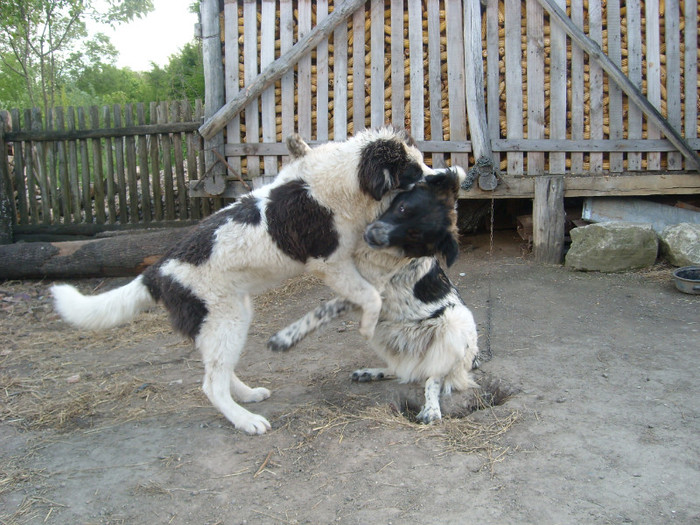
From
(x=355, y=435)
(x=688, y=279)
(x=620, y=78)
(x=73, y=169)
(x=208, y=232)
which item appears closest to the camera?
(x=355, y=435)

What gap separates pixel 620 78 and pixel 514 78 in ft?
4.18

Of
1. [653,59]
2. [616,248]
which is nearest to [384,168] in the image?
[616,248]

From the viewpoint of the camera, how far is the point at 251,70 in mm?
7203

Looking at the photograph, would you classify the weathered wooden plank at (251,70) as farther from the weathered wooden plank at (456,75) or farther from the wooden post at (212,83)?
the weathered wooden plank at (456,75)

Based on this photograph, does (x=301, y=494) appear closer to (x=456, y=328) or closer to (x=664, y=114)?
(x=456, y=328)

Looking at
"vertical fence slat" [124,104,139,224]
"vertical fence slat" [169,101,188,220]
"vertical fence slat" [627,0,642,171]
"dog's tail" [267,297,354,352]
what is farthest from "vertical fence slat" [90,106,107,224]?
"vertical fence slat" [627,0,642,171]

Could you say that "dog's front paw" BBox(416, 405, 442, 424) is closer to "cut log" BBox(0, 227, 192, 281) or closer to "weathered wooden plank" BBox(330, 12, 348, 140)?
"weathered wooden plank" BBox(330, 12, 348, 140)

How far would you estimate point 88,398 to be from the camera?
424cm

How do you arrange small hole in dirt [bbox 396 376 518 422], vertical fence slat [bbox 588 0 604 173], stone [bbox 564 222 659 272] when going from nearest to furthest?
small hole in dirt [bbox 396 376 518 422] → stone [bbox 564 222 659 272] → vertical fence slat [bbox 588 0 604 173]

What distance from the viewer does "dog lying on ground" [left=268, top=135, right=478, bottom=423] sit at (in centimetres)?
369

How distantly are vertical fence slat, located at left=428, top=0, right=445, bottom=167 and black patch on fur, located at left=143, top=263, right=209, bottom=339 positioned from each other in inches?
177

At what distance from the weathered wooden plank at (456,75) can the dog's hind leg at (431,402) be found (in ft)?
12.8

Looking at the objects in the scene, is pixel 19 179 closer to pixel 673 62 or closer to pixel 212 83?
pixel 212 83


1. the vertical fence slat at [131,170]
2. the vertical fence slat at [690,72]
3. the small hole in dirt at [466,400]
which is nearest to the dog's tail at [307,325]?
the small hole in dirt at [466,400]
